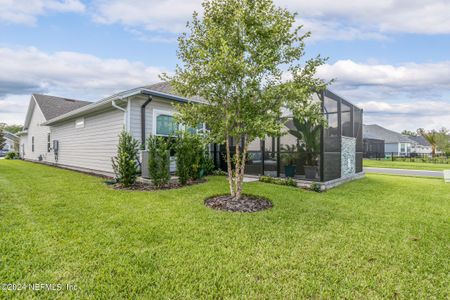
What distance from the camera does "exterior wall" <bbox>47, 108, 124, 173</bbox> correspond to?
857cm

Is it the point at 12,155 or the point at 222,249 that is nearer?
the point at 222,249

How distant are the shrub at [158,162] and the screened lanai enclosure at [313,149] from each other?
2.57 m

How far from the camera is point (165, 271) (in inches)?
92.4

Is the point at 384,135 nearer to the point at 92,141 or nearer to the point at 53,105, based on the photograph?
the point at 92,141

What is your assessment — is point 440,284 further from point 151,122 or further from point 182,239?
point 151,122

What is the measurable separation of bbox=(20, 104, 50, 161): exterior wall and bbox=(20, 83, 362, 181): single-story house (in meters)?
4.63

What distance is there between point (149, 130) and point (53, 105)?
45.8ft

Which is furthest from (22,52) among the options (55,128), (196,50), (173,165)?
(196,50)

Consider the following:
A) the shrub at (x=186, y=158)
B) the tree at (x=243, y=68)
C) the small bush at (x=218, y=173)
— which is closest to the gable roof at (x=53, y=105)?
the small bush at (x=218, y=173)

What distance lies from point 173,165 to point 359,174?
8041 mm

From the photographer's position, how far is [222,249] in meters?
2.87

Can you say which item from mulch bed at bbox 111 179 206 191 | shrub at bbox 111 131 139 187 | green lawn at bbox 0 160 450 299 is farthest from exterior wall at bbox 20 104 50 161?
green lawn at bbox 0 160 450 299

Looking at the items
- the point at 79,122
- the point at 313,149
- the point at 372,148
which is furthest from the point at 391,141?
the point at 79,122

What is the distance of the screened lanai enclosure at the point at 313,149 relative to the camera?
706cm
